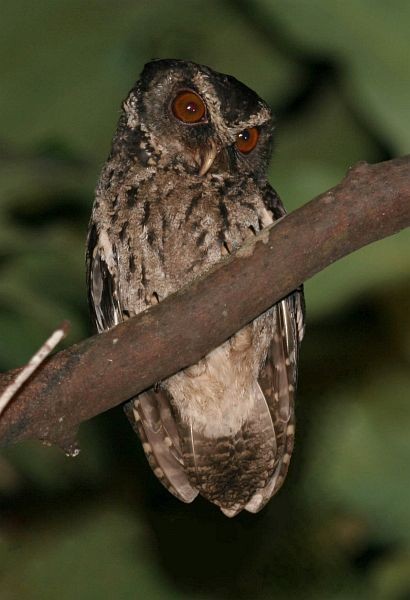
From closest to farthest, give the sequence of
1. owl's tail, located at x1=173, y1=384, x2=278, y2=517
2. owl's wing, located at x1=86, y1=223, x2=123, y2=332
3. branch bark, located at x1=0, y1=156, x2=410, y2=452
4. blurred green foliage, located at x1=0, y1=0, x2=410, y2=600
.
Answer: branch bark, located at x1=0, y1=156, x2=410, y2=452, owl's wing, located at x1=86, y1=223, x2=123, y2=332, owl's tail, located at x1=173, y1=384, x2=278, y2=517, blurred green foliage, located at x1=0, y1=0, x2=410, y2=600

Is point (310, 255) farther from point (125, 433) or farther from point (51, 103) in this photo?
point (125, 433)

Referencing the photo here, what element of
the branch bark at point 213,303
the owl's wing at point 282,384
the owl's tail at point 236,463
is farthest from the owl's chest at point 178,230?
the branch bark at point 213,303

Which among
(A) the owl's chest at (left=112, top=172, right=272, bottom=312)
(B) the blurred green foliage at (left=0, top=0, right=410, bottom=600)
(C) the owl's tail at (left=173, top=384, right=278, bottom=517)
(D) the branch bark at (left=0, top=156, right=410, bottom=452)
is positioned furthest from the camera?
(B) the blurred green foliage at (left=0, top=0, right=410, bottom=600)

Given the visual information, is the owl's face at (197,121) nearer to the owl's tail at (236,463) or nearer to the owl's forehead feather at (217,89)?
the owl's forehead feather at (217,89)

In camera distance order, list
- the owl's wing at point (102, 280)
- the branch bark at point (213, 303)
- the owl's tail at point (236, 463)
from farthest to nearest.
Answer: the owl's tail at point (236, 463), the owl's wing at point (102, 280), the branch bark at point (213, 303)

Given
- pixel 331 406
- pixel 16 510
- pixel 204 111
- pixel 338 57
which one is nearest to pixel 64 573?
pixel 16 510

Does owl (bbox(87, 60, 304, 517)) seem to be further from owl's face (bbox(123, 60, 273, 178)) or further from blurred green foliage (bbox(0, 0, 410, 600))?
blurred green foliage (bbox(0, 0, 410, 600))

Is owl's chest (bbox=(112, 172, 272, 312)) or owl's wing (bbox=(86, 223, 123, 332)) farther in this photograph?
owl's wing (bbox=(86, 223, 123, 332))

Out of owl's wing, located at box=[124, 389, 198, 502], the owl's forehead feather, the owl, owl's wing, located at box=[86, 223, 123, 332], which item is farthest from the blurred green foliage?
owl's wing, located at box=[124, 389, 198, 502]
